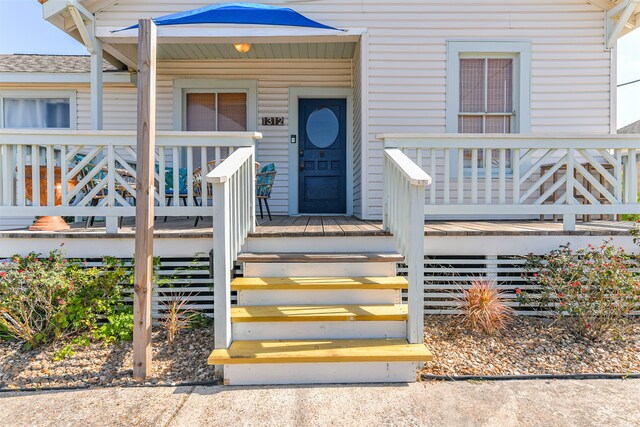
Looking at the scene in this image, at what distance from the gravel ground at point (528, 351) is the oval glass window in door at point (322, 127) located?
376 cm

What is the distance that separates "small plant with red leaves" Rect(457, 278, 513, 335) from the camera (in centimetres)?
319

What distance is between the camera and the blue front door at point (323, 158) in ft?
21.1

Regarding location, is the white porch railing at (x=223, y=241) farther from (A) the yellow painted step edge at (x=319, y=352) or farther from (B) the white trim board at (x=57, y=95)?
(B) the white trim board at (x=57, y=95)

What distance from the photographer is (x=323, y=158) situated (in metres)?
6.47

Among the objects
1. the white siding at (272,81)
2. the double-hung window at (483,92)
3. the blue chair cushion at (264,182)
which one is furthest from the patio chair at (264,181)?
Result: the double-hung window at (483,92)

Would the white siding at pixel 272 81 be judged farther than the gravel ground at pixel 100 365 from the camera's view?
Yes

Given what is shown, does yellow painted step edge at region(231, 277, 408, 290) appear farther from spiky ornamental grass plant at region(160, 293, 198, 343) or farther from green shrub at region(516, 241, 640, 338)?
green shrub at region(516, 241, 640, 338)

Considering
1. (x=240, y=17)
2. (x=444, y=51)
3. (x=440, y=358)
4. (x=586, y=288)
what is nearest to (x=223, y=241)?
(x=440, y=358)

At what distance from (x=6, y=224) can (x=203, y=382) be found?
5636 mm

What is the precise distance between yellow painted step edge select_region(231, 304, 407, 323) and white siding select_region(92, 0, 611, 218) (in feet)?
8.00

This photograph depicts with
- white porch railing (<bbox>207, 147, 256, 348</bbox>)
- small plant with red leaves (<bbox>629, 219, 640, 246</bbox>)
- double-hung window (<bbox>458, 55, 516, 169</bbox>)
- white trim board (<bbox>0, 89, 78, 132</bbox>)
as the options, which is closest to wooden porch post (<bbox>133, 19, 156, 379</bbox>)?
white porch railing (<bbox>207, 147, 256, 348</bbox>)

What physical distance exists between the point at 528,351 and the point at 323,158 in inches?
165

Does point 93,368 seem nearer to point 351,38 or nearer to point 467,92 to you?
point 351,38

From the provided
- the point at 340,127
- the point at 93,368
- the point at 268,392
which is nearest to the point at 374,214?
the point at 340,127
